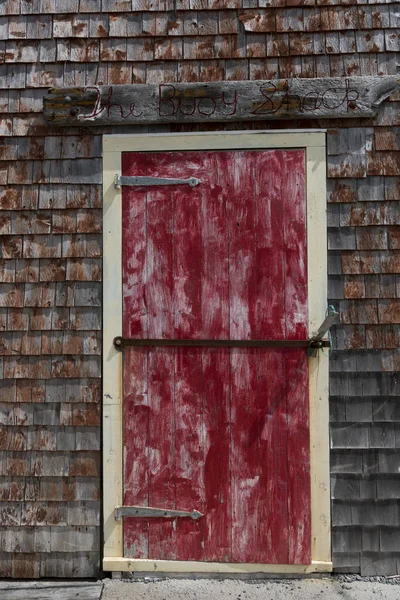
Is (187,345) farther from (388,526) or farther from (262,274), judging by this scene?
(388,526)

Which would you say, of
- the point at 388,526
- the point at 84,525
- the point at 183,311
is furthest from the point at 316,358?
the point at 84,525

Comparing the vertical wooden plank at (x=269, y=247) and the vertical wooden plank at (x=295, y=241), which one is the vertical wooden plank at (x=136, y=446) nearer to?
the vertical wooden plank at (x=269, y=247)

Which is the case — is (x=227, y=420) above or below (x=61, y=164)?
below

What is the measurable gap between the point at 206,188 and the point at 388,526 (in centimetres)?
214

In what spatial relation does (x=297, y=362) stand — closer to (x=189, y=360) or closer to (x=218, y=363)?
(x=218, y=363)

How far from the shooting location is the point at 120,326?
2.97 meters

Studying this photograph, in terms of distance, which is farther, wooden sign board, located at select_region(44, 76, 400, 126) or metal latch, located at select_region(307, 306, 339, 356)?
wooden sign board, located at select_region(44, 76, 400, 126)

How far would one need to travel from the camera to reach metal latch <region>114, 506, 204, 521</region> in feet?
9.49

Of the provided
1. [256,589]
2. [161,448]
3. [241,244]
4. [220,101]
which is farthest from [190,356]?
[220,101]

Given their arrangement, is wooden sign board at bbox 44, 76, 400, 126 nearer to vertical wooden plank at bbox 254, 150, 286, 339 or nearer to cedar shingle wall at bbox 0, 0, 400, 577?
cedar shingle wall at bbox 0, 0, 400, 577

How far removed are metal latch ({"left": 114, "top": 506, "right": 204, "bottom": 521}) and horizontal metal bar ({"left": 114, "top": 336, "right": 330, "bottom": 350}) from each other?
895mm

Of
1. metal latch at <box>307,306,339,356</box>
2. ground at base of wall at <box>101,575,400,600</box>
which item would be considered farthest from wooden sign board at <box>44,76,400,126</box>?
ground at base of wall at <box>101,575,400,600</box>

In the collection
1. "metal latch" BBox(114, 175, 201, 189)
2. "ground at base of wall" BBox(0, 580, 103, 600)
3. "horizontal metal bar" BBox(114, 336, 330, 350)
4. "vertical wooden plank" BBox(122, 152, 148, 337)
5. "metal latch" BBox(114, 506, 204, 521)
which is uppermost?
"metal latch" BBox(114, 175, 201, 189)

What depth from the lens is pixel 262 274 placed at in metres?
2.95
